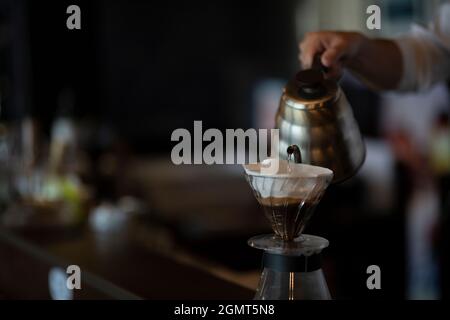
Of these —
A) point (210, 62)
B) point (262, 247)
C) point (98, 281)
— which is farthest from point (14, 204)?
point (210, 62)

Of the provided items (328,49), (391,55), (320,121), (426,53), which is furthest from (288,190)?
(426,53)

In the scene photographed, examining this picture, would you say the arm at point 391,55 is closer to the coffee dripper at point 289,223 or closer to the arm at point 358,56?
the arm at point 358,56

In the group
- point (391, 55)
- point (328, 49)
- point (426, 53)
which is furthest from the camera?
point (426, 53)

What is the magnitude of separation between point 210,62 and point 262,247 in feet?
20.7

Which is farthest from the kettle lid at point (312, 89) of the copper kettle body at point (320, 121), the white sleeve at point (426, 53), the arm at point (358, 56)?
the white sleeve at point (426, 53)

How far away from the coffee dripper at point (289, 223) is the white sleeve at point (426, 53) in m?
0.75

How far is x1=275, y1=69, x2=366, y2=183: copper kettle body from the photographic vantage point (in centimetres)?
117

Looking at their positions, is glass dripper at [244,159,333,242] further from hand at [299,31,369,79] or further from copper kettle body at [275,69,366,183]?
hand at [299,31,369,79]

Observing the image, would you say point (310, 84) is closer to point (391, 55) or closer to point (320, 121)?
point (320, 121)

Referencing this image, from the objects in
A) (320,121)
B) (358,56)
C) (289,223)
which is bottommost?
(289,223)

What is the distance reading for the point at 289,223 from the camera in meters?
1.02

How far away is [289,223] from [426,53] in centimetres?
86

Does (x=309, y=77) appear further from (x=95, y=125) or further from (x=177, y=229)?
(x=95, y=125)

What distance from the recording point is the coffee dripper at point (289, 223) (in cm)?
98
